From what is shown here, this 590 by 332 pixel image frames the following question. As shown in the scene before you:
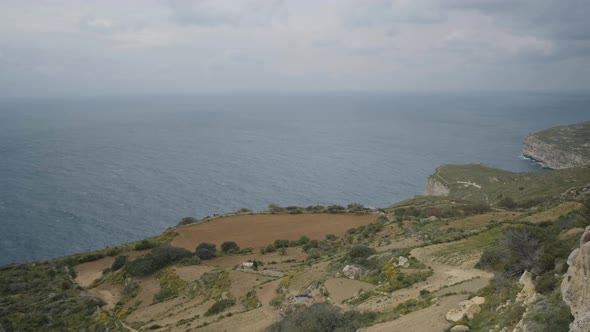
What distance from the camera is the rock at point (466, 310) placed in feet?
47.4

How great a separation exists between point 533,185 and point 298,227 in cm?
4607

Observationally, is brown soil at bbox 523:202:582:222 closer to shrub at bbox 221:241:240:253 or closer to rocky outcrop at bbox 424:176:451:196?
shrub at bbox 221:241:240:253

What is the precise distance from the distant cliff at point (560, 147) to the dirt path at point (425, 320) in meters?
123

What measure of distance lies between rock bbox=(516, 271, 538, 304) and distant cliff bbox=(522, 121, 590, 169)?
409ft

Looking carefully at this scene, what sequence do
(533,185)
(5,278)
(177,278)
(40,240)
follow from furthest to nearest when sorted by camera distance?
1. (533,185)
2. (40,240)
3. (5,278)
4. (177,278)

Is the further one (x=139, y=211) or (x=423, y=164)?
(x=423, y=164)

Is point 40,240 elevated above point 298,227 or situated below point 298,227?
below

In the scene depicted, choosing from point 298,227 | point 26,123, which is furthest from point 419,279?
A: point 26,123

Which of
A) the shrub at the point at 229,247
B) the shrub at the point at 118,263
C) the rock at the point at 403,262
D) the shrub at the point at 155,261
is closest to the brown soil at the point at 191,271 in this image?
the shrub at the point at 155,261

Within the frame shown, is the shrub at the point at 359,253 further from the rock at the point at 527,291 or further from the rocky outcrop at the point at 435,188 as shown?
the rocky outcrop at the point at 435,188

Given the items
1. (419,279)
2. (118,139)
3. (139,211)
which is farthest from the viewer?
(118,139)

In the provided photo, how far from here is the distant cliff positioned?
122188 millimetres

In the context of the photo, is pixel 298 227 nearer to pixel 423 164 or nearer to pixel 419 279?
pixel 419 279

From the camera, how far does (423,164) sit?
12331cm
